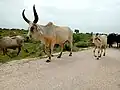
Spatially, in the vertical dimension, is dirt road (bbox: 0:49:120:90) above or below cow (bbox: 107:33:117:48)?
below

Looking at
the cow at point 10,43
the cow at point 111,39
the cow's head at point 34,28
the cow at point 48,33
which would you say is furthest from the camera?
the cow at point 111,39

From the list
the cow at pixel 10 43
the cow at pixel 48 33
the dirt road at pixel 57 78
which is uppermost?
the cow at pixel 48 33

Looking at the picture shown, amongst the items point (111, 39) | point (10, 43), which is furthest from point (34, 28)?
point (111, 39)

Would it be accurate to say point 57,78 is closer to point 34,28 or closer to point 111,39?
point 34,28

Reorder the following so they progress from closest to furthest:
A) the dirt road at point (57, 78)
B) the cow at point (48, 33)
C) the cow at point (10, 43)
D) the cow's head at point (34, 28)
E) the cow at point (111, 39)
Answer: the dirt road at point (57, 78)
the cow's head at point (34, 28)
the cow at point (48, 33)
the cow at point (10, 43)
the cow at point (111, 39)

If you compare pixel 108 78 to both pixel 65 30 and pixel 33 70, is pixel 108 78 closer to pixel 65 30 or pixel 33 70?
pixel 33 70

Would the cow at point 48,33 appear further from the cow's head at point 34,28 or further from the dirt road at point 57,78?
the dirt road at point 57,78

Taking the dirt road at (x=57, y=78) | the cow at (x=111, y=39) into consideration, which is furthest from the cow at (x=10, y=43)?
the cow at (x=111, y=39)

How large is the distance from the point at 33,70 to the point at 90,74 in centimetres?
230

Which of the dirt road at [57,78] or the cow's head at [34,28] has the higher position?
the cow's head at [34,28]

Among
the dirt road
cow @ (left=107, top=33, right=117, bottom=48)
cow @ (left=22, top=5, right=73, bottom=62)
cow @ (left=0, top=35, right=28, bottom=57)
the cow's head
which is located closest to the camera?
the dirt road

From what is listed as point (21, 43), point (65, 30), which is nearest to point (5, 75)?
point (65, 30)

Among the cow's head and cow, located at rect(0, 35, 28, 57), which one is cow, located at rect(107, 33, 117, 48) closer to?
cow, located at rect(0, 35, 28, 57)

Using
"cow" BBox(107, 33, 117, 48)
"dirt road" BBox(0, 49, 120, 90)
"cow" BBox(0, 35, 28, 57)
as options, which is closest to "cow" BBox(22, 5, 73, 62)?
"dirt road" BBox(0, 49, 120, 90)
